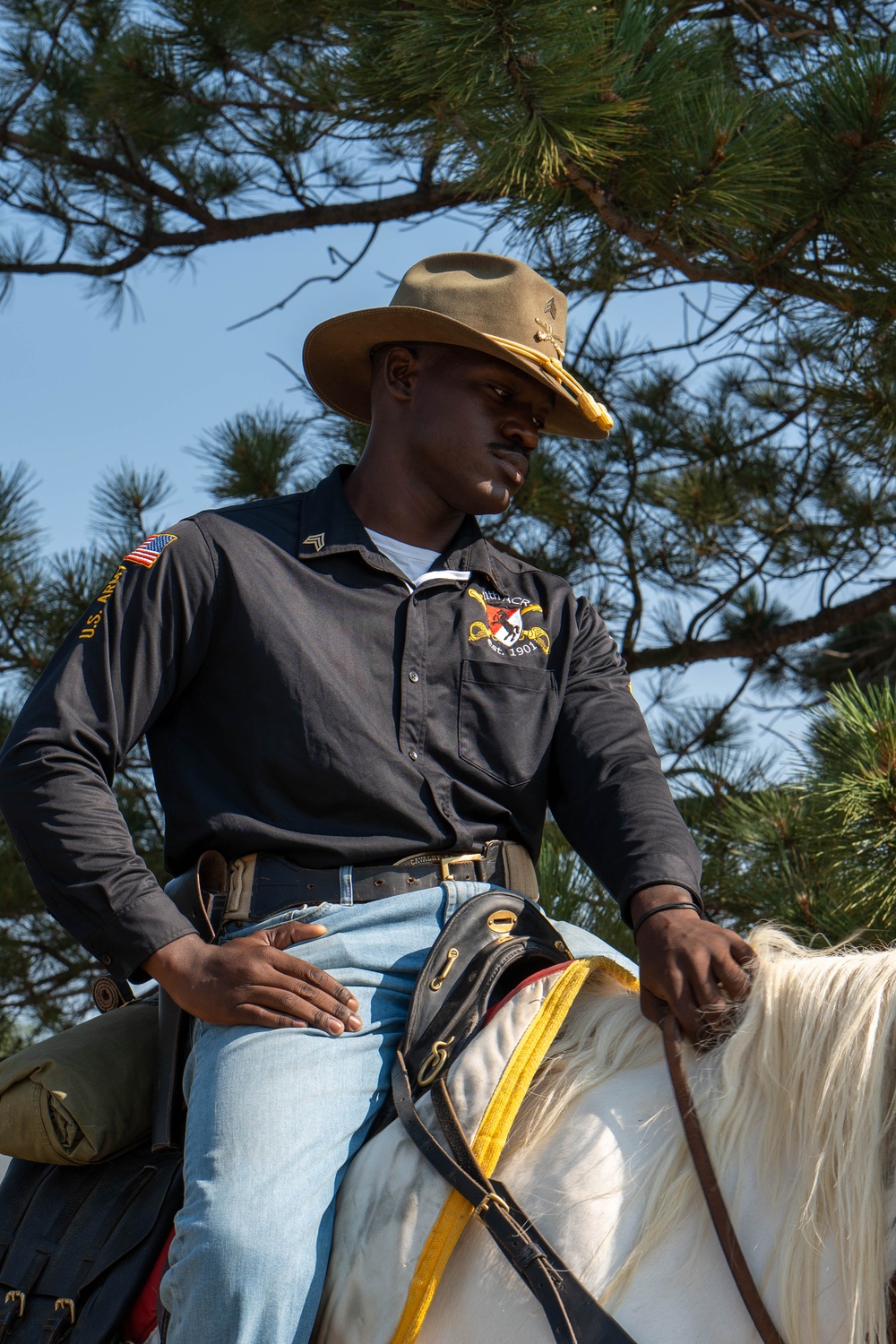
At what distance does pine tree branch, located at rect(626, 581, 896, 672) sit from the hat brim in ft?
5.78

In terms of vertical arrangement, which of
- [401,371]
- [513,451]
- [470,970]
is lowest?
[470,970]

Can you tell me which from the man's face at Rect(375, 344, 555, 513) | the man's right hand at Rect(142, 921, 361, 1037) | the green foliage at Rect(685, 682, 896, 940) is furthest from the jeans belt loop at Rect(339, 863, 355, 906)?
the green foliage at Rect(685, 682, 896, 940)

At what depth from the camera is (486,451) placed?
7.74 feet

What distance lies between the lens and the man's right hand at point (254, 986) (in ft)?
5.77

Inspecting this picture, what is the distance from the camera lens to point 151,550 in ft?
7.07

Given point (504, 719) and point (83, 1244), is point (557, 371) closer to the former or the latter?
point (504, 719)

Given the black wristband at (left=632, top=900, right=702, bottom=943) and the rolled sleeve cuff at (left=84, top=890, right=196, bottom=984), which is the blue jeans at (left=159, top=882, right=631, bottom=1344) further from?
the black wristband at (left=632, top=900, right=702, bottom=943)

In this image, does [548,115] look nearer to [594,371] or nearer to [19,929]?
[594,371]

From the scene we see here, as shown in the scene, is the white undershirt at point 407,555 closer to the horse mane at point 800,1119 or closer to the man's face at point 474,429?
the man's face at point 474,429

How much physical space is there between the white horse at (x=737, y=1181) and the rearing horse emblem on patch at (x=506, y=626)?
32.2 inches

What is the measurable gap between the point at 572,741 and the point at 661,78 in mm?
1669

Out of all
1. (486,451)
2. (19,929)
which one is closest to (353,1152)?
(486,451)

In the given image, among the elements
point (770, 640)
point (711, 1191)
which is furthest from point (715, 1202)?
point (770, 640)

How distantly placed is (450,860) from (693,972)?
48cm
